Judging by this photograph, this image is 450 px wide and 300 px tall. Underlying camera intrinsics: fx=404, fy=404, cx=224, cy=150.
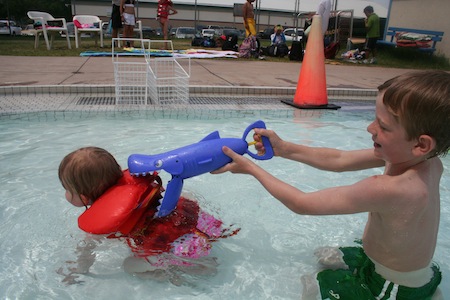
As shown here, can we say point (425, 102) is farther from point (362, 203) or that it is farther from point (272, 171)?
point (272, 171)

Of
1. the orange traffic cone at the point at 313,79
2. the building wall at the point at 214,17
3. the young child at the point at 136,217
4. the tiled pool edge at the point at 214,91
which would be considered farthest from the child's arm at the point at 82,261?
the building wall at the point at 214,17

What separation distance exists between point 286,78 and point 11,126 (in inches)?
220

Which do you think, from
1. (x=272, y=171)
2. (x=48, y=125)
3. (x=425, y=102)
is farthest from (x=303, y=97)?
(x=425, y=102)

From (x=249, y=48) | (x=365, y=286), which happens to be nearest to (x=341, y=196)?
(x=365, y=286)

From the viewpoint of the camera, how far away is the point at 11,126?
488cm

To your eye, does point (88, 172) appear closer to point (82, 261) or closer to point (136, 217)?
point (136, 217)

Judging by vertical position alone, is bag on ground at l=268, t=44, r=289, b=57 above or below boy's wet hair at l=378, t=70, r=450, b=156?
below

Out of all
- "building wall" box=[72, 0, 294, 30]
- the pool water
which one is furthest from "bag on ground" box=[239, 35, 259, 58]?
"building wall" box=[72, 0, 294, 30]

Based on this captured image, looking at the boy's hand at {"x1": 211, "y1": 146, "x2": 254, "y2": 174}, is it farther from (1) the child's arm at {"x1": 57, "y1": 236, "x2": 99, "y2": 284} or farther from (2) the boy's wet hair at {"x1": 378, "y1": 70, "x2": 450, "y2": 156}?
(1) the child's arm at {"x1": 57, "y1": 236, "x2": 99, "y2": 284}

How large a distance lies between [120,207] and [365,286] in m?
1.21

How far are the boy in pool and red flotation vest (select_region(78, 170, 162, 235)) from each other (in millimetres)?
489

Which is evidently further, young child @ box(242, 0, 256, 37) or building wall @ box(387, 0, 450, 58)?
building wall @ box(387, 0, 450, 58)

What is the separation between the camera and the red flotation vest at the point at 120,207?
1940mm

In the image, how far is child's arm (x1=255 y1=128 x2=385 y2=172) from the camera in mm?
2066
